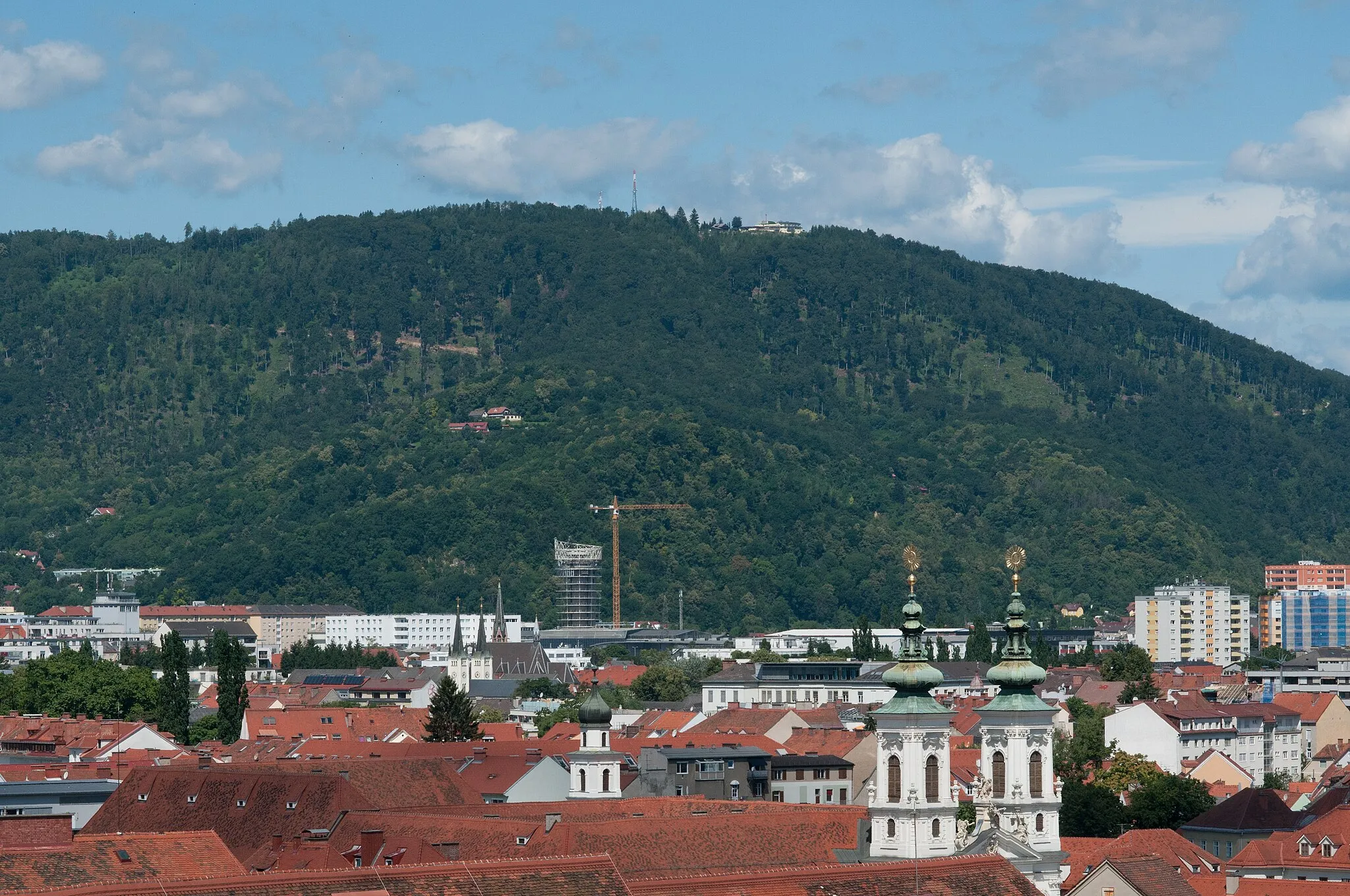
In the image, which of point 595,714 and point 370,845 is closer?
point 370,845

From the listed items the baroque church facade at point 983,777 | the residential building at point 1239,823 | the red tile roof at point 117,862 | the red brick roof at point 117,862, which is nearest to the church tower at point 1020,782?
the baroque church facade at point 983,777

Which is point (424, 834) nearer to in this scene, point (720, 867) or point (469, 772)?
point (720, 867)

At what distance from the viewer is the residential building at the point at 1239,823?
10662 centimetres

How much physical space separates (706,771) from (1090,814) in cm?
2167

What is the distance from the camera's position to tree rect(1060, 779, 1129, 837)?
106 metres

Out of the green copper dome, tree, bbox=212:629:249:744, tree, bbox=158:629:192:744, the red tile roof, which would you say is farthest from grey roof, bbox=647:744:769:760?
the red tile roof

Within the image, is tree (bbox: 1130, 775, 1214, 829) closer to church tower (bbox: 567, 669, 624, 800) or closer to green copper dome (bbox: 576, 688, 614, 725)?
church tower (bbox: 567, 669, 624, 800)

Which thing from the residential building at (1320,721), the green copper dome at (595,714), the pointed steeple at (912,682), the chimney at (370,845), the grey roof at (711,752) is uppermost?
the pointed steeple at (912,682)

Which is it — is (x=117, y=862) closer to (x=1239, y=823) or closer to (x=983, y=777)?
(x=983, y=777)

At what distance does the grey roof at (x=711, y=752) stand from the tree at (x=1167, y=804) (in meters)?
19.3

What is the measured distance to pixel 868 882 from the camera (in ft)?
178

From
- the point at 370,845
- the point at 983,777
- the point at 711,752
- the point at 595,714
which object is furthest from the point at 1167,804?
the point at 370,845

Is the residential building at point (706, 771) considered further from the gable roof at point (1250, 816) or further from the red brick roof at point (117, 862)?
the red brick roof at point (117, 862)

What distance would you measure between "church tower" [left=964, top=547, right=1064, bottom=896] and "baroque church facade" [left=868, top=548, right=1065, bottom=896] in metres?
0.02
